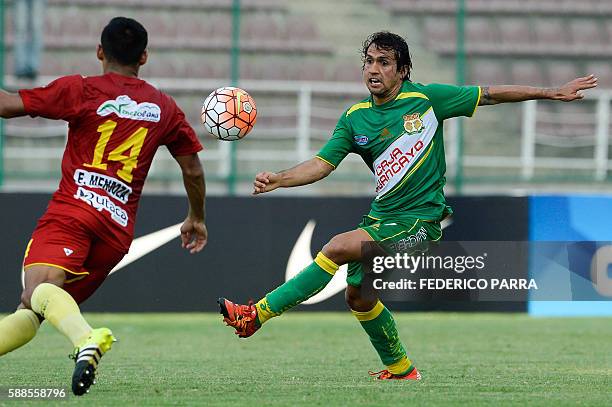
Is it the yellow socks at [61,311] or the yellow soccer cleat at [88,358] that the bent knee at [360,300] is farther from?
the yellow soccer cleat at [88,358]

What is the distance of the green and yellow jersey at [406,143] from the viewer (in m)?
7.05

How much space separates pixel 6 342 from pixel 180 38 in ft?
34.0

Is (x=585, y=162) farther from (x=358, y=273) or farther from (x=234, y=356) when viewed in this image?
(x=358, y=273)

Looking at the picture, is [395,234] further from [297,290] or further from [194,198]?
[194,198]

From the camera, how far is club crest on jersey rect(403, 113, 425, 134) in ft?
23.1

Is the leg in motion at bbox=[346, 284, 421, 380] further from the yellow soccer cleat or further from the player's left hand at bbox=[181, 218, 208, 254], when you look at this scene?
the yellow soccer cleat

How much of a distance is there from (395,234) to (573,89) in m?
1.39

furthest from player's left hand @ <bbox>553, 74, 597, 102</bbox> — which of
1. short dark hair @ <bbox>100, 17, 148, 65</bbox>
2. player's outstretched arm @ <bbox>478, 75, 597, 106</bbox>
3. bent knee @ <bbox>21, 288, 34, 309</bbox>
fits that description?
bent knee @ <bbox>21, 288, 34, 309</bbox>

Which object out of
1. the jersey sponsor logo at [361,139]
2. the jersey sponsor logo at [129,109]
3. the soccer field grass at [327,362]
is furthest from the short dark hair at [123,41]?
the soccer field grass at [327,362]

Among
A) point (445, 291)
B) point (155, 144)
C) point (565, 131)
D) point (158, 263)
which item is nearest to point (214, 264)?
point (158, 263)

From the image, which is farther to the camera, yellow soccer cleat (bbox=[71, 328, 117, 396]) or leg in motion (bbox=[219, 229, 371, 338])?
leg in motion (bbox=[219, 229, 371, 338])

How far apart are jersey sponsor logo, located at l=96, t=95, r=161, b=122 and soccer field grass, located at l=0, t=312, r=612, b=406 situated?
148 cm

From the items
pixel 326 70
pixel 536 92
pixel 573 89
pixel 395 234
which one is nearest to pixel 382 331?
pixel 395 234

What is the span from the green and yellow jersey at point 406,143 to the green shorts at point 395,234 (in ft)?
0.17
